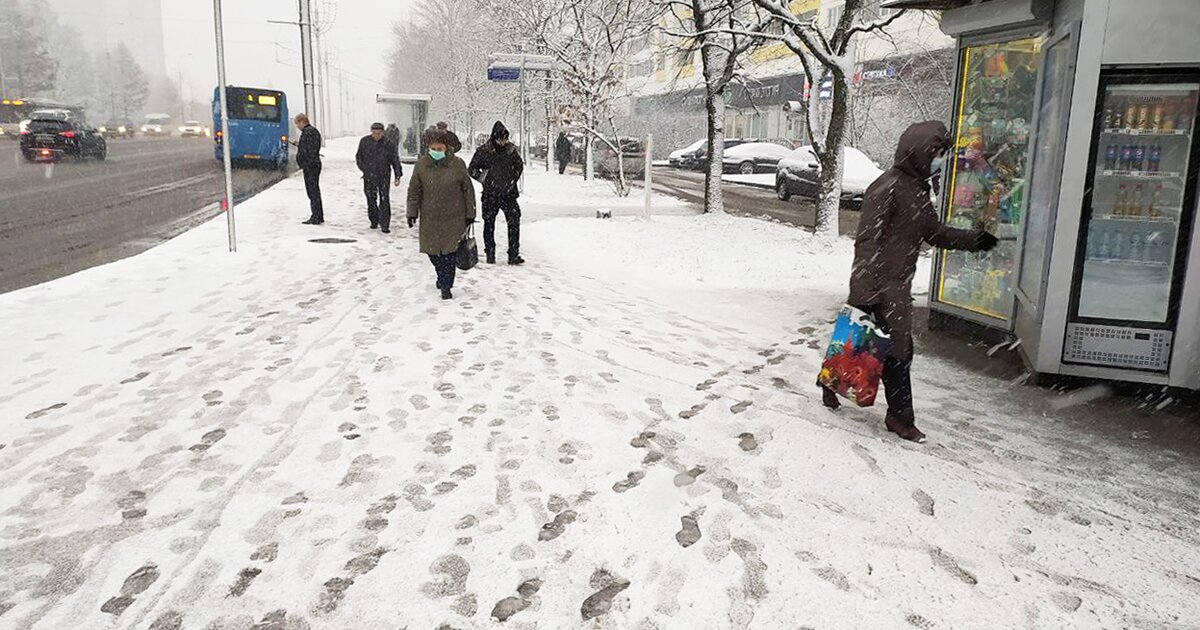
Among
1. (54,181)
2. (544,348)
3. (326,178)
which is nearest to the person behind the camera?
(544,348)

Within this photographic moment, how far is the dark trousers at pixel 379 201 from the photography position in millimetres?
13203

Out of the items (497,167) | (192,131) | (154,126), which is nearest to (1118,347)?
(497,167)

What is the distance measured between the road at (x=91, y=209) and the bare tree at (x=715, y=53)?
10.1 meters

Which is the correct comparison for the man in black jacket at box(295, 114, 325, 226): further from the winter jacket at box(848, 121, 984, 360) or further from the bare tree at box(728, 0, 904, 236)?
the winter jacket at box(848, 121, 984, 360)

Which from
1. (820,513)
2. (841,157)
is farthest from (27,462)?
(841,157)

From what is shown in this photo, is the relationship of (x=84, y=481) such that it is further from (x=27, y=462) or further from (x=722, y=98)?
(x=722, y=98)

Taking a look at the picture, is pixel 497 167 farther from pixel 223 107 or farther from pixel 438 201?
pixel 223 107

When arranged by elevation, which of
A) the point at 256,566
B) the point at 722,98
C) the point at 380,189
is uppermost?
the point at 722,98

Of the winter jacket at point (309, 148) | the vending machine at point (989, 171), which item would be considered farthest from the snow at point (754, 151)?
the vending machine at point (989, 171)

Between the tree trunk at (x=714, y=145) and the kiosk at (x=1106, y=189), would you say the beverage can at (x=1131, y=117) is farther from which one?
the tree trunk at (x=714, y=145)

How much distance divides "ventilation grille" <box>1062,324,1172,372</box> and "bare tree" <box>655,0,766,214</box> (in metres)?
10.2

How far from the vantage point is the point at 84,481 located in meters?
4.05

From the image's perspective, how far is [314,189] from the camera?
1372cm

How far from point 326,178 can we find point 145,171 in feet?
23.9
